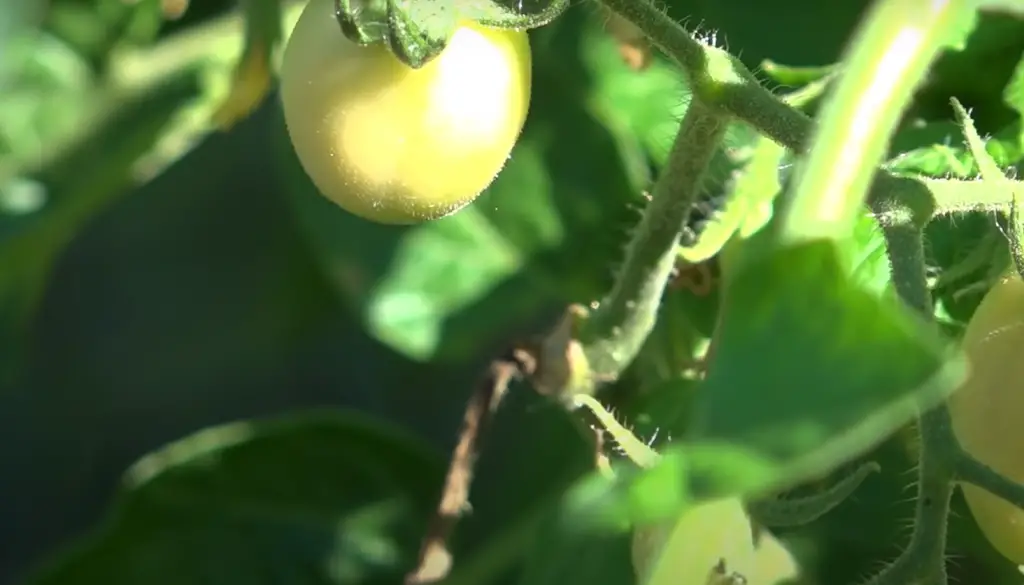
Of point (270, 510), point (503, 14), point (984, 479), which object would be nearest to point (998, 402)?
point (984, 479)

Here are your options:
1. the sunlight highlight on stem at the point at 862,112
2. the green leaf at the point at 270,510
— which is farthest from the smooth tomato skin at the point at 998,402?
the green leaf at the point at 270,510

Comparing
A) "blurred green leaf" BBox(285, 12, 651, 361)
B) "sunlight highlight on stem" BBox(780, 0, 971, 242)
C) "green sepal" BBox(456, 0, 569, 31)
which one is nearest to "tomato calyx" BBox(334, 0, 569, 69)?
"green sepal" BBox(456, 0, 569, 31)

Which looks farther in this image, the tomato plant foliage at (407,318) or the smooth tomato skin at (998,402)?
the smooth tomato skin at (998,402)

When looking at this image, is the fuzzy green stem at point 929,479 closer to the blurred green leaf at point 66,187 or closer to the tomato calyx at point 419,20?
the tomato calyx at point 419,20

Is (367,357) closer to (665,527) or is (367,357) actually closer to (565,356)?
Answer: (565,356)

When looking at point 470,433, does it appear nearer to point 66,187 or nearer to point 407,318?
point 407,318

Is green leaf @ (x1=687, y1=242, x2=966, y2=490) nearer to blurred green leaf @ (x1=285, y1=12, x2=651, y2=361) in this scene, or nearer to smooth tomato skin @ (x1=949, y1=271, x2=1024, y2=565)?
smooth tomato skin @ (x1=949, y1=271, x2=1024, y2=565)
